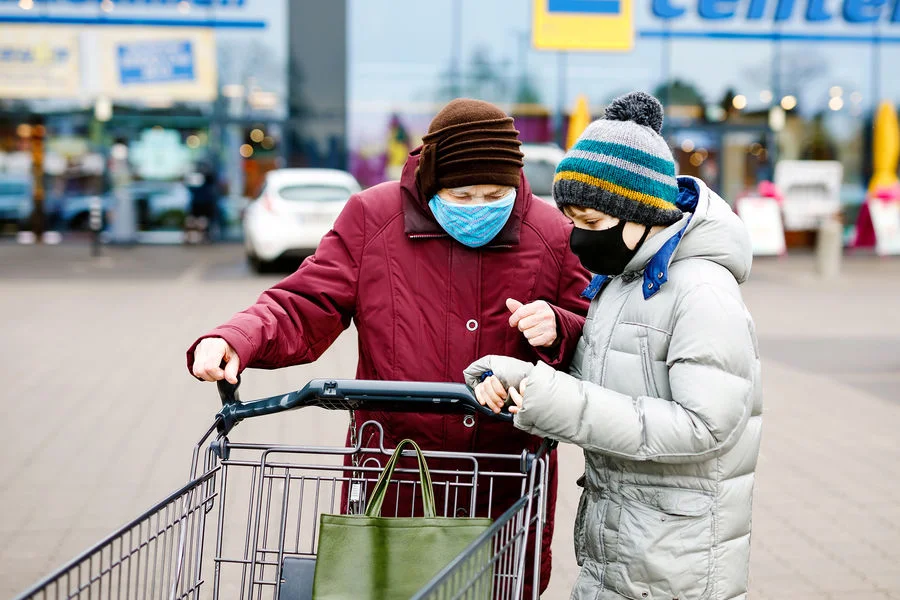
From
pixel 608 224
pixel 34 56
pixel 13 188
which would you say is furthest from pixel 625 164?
pixel 13 188

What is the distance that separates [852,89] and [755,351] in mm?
22761

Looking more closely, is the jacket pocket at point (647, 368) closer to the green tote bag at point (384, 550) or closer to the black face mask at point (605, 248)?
the black face mask at point (605, 248)

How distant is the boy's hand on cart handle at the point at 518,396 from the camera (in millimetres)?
2256

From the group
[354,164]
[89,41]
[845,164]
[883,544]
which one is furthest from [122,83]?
[883,544]

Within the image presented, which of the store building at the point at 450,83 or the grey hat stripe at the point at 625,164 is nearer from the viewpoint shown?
the grey hat stripe at the point at 625,164

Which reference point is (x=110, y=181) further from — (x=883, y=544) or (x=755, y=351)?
(x=755, y=351)

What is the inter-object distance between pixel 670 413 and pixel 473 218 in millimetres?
743

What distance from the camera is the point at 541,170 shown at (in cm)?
1410

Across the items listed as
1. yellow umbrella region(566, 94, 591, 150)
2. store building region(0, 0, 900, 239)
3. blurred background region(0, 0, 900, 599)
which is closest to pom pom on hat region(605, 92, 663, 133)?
blurred background region(0, 0, 900, 599)

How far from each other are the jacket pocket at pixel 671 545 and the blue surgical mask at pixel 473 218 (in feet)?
2.45

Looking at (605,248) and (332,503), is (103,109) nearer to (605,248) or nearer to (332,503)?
(332,503)

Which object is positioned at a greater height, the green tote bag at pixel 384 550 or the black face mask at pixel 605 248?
the black face mask at pixel 605 248

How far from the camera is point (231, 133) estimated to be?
75.4ft

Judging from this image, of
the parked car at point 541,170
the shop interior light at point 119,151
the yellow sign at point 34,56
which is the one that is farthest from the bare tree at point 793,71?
the yellow sign at point 34,56
